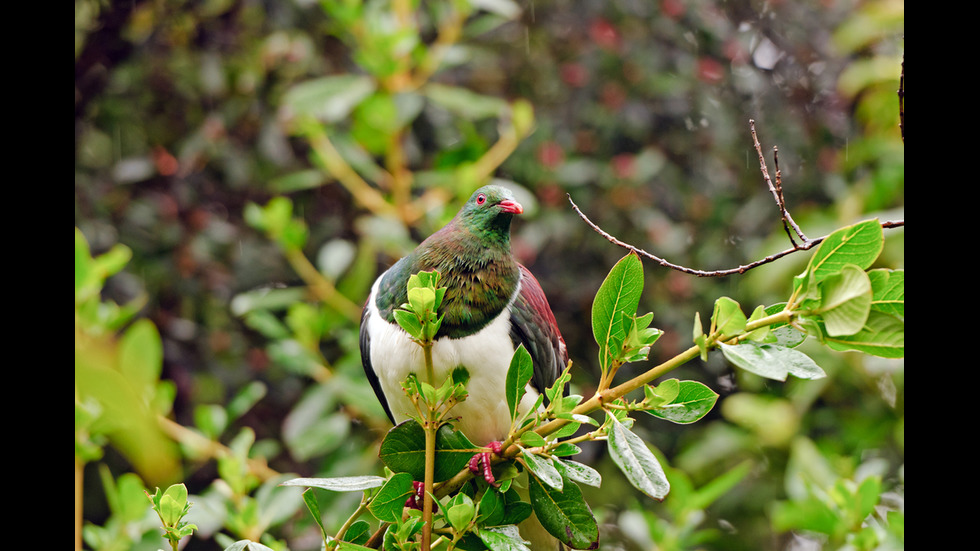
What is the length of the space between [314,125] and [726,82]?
1583mm

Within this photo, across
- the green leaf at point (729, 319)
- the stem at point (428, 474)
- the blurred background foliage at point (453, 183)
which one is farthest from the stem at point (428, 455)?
the blurred background foliage at point (453, 183)

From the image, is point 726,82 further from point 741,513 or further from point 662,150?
point 741,513

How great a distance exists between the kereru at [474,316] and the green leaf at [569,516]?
0.22 metres

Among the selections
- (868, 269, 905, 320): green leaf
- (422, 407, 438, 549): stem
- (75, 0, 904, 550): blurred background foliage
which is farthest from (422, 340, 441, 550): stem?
(75, 0, 904, 550): blurred background foliage

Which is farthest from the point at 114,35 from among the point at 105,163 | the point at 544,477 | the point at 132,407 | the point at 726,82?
the point at 544,477

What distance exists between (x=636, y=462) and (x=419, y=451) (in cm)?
26

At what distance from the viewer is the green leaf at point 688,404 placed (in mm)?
812

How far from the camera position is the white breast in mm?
1222

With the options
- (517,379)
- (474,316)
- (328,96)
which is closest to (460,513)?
(517,379)

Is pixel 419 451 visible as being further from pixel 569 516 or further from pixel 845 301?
pixel 845 301

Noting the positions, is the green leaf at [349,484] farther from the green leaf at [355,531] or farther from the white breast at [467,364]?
the white breast at [467,364]

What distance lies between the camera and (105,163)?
269cm

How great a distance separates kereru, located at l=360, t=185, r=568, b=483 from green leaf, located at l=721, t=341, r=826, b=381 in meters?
0.42

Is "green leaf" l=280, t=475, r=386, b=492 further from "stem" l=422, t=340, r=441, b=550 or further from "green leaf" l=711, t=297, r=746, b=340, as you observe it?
"green leaf" l=711, t=297, r=746, b=340
